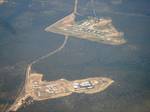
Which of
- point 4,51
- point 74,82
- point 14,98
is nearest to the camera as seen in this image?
point 14,98

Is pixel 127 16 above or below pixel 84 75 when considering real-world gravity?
above

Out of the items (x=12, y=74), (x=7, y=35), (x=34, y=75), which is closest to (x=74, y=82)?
(x=34, y=75)

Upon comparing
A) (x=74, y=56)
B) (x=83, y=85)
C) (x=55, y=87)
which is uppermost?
(x=74, y=56)

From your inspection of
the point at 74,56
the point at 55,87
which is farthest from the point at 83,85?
the point at 74,56

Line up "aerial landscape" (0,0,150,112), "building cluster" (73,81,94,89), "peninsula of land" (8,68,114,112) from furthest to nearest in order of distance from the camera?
"building cluster" (73,81,94,89), "peninsula of land" (8,68,114,112), "aerial landscape" (0,0,150,112)

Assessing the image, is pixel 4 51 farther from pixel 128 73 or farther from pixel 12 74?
pixel 128 73

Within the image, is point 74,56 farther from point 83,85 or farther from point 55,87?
point 55,87

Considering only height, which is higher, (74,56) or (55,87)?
(74,56)

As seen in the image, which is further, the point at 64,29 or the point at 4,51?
the point at 64,29
